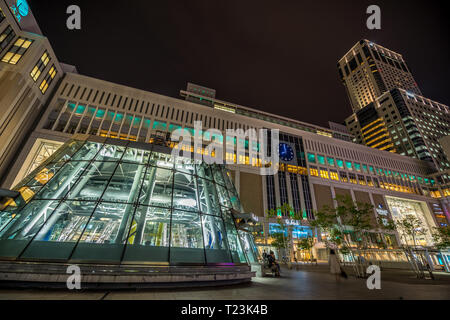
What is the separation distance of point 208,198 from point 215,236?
2.30m

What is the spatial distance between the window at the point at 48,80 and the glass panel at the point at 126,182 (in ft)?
144

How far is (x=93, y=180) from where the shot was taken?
1195cm

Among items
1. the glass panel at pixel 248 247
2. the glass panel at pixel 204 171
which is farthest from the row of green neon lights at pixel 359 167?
the glass panel at pixel 204 171

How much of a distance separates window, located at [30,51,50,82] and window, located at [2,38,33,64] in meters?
2.51

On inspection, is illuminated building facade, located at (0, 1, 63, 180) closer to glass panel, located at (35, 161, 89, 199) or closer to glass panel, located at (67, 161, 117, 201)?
glass panel, located at (67, 161, 117, 201)

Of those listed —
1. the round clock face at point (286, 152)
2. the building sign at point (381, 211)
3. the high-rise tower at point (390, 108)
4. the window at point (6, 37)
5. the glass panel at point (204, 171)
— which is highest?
the high-rise tower at point (390, 108)

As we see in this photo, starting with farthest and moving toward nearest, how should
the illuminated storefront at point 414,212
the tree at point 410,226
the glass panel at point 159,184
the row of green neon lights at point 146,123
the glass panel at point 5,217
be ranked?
the illuminated storefront at point 414,212, the row of green neon lights at point 146,123, the tree at point 410,226, the glass panel at point 159,184, the glass panel at point 5,217

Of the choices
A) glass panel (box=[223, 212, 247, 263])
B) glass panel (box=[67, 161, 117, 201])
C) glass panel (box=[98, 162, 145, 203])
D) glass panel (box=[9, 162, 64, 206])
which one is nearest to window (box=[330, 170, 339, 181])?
glass panel (box=[223, 212, 247, 263])

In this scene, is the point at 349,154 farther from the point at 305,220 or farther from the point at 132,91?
the point at 132,91

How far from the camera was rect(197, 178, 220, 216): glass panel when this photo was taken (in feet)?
35.4

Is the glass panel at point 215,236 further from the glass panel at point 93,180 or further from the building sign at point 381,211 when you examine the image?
the building sign at point 381,211

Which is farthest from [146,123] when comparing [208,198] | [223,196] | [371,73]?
[371,73]

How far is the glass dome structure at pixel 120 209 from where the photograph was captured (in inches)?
265

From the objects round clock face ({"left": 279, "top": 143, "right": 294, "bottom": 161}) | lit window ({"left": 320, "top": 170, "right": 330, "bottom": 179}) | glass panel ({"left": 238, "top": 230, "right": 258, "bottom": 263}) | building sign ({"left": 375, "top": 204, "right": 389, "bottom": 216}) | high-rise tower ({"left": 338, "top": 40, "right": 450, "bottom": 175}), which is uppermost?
high-rise tower ({"left": 338, "top": 40, "right": 450, "bottom": 175})
